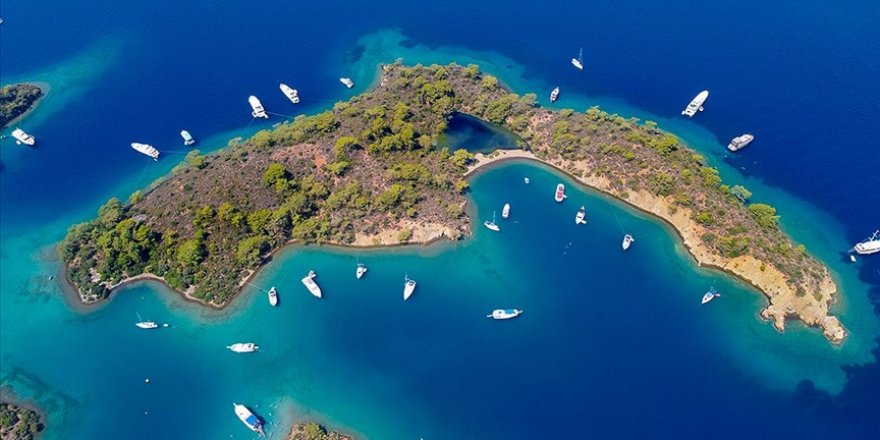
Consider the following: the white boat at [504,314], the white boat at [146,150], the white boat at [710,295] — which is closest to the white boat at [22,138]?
the white boat at [146,150]

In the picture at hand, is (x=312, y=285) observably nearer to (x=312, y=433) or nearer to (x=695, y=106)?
(x=312, y=433)

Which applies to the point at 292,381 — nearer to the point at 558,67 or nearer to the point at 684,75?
the point at 558,67

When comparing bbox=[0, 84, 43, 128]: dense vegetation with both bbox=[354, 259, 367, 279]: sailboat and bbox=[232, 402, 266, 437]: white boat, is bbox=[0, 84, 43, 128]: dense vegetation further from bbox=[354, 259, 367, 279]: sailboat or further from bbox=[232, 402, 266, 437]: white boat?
bbox=[232, 402, 266, 437]: white boat

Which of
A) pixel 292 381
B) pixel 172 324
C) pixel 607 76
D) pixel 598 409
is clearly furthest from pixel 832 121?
pixel 172 324

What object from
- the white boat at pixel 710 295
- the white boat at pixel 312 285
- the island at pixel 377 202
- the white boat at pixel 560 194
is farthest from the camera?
the white boat at pixel 560 194

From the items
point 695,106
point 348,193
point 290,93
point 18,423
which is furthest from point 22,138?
point 695,106

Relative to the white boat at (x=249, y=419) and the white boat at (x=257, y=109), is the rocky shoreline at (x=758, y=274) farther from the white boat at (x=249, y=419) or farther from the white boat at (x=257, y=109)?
the white boat at (x=257, y=109)
